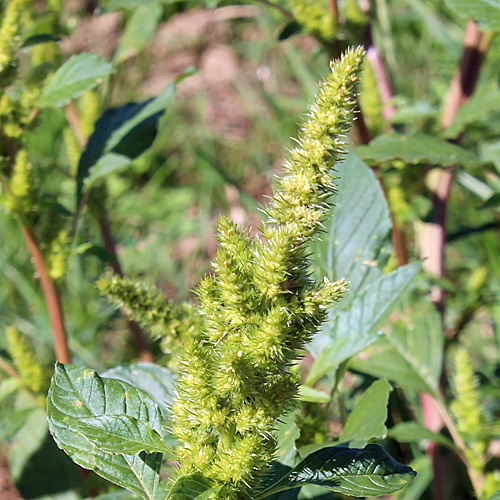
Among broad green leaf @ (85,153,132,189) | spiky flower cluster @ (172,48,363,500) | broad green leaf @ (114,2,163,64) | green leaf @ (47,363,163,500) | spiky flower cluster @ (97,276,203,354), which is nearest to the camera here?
spiky flower cluster @ (172,48,363,500)

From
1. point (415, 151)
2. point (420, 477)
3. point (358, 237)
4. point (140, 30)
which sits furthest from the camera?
point (140, 30)

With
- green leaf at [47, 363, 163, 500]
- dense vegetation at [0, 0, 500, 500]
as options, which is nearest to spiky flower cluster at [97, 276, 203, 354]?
dense vegetation at [0, 0, 500, 500]

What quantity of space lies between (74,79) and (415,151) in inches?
25.1

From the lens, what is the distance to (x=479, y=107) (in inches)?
50.0

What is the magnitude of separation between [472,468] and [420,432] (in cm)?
14

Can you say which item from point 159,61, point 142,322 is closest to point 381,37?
point 142,322

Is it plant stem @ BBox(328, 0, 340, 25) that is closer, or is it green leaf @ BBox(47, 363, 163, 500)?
green leaf @ BBox(47, 363, 163, 500)

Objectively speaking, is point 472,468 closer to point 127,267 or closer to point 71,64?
point 71,64

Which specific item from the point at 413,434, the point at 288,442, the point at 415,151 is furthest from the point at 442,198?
the point at 288,442

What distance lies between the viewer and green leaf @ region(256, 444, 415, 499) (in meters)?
0.68

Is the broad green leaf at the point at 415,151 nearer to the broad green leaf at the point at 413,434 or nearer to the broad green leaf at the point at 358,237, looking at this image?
the broad green leaf at the point at 358,237

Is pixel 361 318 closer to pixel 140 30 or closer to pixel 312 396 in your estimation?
pixel 312 396

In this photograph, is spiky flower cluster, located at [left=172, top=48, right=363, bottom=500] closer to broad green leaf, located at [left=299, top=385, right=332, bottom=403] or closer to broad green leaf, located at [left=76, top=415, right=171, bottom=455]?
broad green leaf, located at [left=76, top=415, right=171, bottom=455]

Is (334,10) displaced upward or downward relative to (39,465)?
upward
